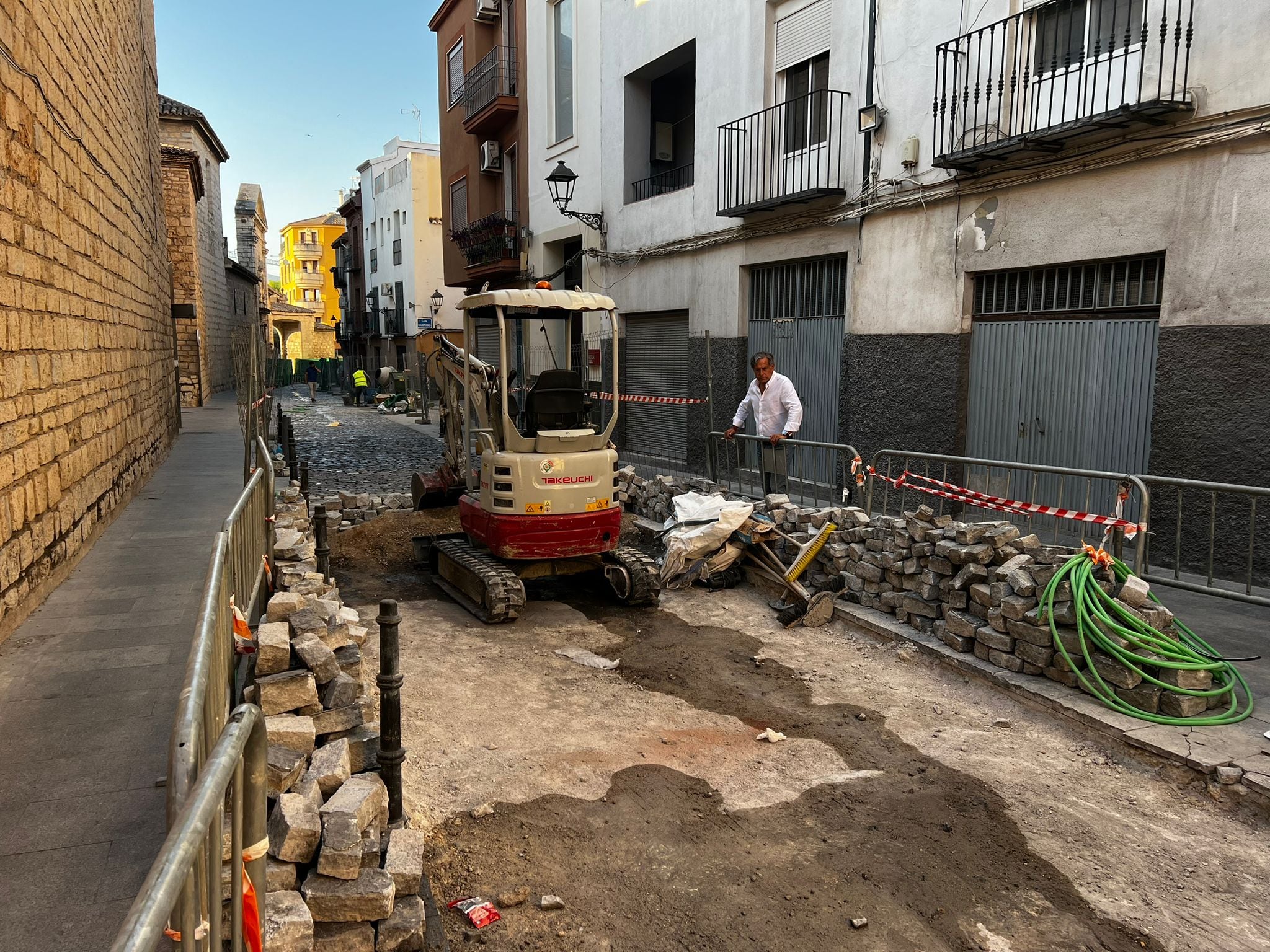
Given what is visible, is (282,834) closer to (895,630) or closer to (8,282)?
(8,282)

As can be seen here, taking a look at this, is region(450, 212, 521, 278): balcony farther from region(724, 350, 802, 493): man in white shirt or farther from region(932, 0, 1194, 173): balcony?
region(932, 0, 1194, 173): balcony

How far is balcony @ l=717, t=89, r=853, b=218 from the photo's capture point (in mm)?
10500

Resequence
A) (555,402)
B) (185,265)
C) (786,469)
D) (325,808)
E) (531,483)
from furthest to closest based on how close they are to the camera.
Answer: (185,265) < (786,469) < (555,402) < (531,483) < (325,808)

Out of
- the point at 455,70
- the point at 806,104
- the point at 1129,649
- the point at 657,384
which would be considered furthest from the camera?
the point at 455,70

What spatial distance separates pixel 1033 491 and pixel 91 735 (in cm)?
639

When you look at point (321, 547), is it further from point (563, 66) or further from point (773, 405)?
point (563, 66)

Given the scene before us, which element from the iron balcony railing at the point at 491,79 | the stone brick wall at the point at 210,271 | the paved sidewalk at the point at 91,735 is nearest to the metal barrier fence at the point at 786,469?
the paved sidewalk at the point at 91,735

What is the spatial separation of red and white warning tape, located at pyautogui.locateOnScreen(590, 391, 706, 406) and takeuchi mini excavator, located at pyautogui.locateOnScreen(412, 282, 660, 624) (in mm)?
749

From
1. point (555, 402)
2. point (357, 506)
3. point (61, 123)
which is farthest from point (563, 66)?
point (61, 123)

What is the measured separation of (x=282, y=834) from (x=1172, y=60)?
27.2ft

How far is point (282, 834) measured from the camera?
9.93 ft

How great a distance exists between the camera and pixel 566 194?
16641 millimetres

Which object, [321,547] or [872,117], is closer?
[321,547]

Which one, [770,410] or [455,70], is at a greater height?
[455,70]
